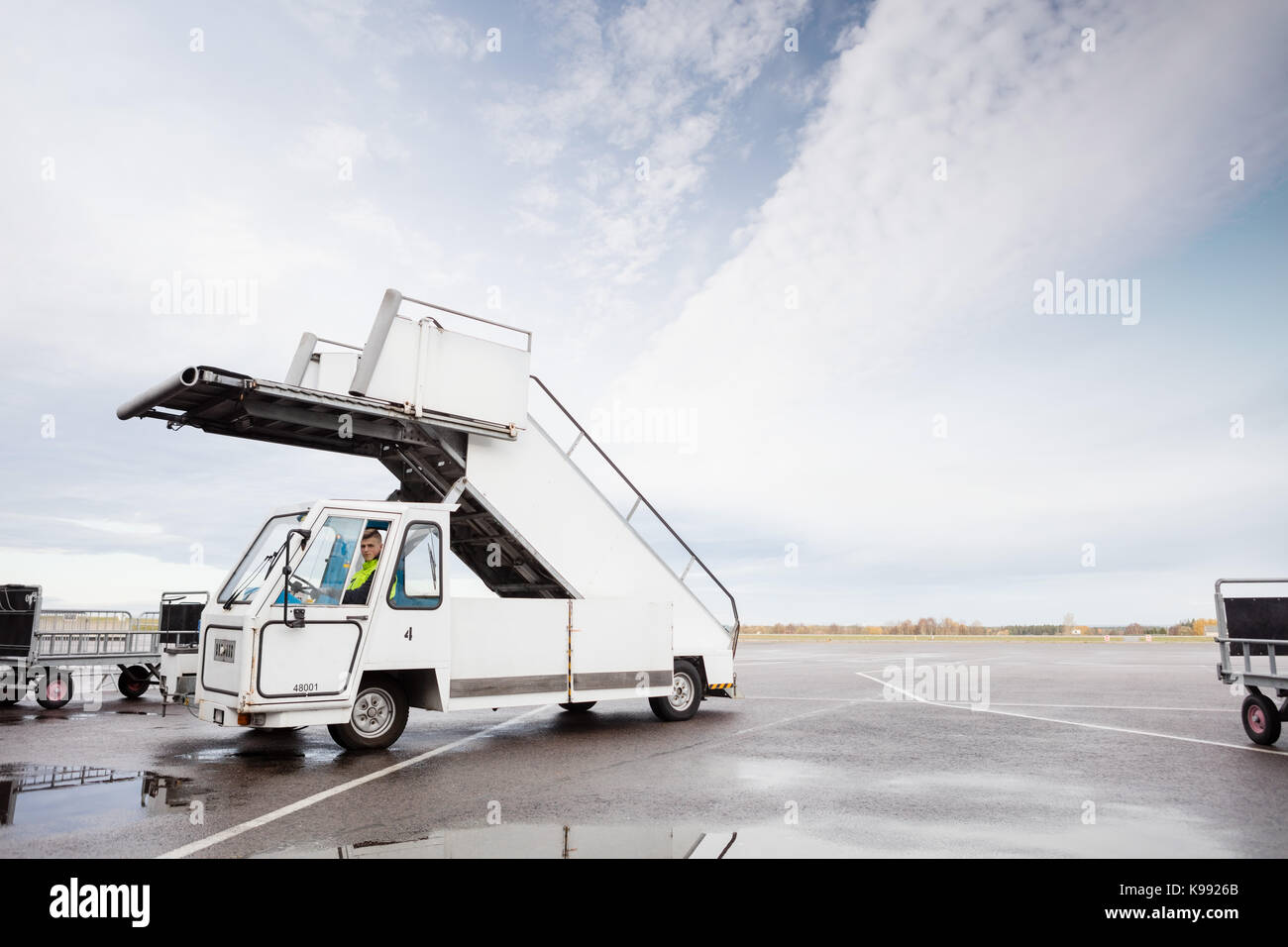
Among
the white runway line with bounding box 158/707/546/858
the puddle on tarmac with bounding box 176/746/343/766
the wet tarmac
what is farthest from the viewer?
the puddle on tarmac with bounding box 176/746/343/766

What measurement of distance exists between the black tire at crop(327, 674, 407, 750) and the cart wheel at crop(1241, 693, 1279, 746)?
9.44 m

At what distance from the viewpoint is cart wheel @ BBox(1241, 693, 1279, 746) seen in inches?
371

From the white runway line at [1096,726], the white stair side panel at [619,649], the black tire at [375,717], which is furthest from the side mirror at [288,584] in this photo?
the white runway line at [1096,726]

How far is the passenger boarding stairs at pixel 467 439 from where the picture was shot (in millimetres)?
9031

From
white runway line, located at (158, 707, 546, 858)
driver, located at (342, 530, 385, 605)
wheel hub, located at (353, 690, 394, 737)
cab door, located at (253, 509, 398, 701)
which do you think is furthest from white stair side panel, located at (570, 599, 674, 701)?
cab door, located at (253, 509, 398, 701)

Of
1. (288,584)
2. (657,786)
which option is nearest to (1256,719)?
(657,786)

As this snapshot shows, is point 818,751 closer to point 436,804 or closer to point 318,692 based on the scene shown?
point 436,804

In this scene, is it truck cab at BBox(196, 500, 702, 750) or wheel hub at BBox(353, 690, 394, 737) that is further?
wheel hub at BBox(353, 690, 394, 737)

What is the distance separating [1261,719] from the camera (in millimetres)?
9578

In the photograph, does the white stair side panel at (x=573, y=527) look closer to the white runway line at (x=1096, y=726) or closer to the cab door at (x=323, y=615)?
the cab door at (x=323, y=615)

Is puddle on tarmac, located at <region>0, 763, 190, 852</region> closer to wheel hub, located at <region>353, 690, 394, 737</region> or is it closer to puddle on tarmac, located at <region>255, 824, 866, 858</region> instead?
wheel hub, located at <region>353, 690, 394, 737</region>

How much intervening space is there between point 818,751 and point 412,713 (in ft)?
22.3
